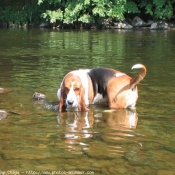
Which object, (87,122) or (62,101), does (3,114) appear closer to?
(62,101)

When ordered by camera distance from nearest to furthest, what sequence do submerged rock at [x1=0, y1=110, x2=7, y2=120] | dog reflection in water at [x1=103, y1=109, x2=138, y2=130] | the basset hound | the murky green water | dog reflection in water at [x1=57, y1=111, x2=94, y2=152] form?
the murky green water, dog reflection in water at [x1=57, y1=111, x2=94, y2=152], dog reflection in water at [x1=103, y1=109, x2=138, y2=130], submerged rock at [x1=0, y1=110, x2=7, y2=120], the basset hound

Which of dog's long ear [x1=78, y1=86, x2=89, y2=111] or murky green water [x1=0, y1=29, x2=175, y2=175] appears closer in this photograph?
murky green water [x1=0, y1=29, x2=175, y2=175]

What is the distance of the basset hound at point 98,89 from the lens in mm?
6746

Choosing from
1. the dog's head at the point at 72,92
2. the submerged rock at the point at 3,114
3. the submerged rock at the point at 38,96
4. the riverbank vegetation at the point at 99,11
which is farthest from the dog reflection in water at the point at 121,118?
the riverbank vegetation at the point at 99,11

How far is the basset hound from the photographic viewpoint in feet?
22.1

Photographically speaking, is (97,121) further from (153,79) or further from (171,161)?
(153,79)

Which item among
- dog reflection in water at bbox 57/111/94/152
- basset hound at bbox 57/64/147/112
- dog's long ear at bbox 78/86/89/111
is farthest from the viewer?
dog's long ear at bbox 78/86/89/111

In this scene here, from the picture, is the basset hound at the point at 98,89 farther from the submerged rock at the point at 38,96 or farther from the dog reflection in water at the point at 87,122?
the submerged rock at the point at 38,96

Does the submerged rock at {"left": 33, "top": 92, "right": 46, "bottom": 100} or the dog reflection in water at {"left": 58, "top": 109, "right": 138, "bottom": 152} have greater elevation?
the submerged rock at {"left": 33, "top": 92, "right": 46, "bottom": 100}

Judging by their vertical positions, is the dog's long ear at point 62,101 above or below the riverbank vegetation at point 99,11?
below

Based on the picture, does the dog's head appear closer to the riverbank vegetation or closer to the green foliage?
the riverbank vegetation

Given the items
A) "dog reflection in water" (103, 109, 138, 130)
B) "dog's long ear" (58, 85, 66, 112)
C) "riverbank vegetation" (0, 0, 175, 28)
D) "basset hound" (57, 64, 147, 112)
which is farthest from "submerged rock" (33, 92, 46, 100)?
"riverbank vegetation" (0, 0, 175, 28)

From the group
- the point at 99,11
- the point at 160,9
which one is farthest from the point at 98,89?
the point at 160,9

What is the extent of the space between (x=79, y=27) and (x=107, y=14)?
3.08 metres
